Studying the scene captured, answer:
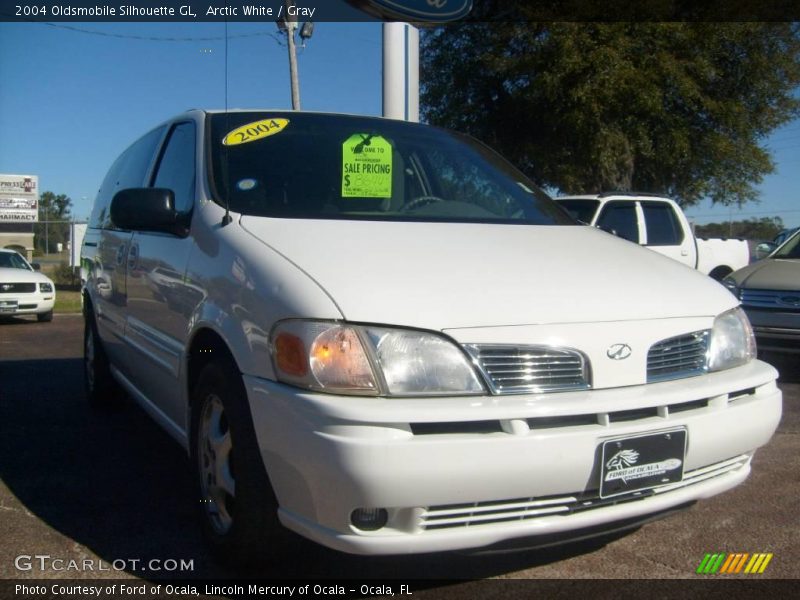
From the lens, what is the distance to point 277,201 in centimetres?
316

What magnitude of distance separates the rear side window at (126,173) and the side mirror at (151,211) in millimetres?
1097

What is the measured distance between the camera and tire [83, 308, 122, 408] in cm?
514

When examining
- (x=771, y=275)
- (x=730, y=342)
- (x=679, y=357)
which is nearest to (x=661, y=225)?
(x=771, y=275)

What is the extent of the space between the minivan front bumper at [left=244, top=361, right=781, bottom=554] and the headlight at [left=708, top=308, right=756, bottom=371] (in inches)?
14.0

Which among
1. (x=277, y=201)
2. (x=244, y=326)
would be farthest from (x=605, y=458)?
(x=277, y=201)

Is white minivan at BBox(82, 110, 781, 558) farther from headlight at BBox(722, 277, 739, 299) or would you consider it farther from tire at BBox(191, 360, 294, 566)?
headlight at BBox(722, 277, 739, 299)

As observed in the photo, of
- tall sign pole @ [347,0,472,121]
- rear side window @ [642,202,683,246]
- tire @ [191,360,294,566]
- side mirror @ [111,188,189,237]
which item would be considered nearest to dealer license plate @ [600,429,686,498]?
tire @ [191,360,294,566]

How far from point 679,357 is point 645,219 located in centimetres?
736

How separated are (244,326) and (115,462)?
6.66 ft

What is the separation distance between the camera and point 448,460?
2.13 m

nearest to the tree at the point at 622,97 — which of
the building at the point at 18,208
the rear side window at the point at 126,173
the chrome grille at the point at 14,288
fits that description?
the chrome grille at the point at 14,288

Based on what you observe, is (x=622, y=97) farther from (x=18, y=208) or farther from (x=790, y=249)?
(x=18, y=208)

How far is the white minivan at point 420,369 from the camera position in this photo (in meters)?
2.19

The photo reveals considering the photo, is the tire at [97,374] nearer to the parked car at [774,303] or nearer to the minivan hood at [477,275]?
the minivan hood at [477,275]
